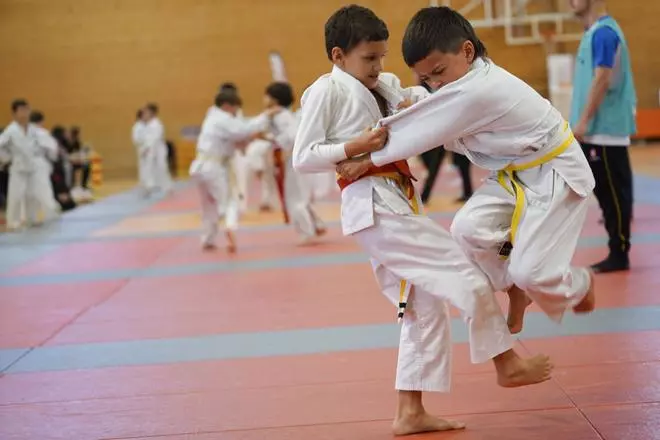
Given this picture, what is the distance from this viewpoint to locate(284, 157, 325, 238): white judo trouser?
850 centimetres

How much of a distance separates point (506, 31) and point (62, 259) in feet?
43.5

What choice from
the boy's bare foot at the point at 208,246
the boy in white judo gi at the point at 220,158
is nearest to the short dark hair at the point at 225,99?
the boy in white judo gi at the point at 220,158

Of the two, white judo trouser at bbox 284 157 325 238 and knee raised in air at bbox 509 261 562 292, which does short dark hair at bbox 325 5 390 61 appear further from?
white judo trouser at bbox 284 157 325 238

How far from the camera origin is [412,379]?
3.09 metres

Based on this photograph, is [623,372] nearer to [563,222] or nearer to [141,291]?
[563,222]

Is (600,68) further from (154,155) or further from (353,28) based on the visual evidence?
(154,155)

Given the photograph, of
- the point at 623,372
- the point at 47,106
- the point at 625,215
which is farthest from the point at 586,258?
the point at 47,106

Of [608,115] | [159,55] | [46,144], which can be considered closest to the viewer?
[608,115]

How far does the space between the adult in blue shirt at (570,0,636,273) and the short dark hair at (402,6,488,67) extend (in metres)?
2.87

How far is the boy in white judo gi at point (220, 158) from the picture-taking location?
8406 mm

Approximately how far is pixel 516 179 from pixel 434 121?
1.20 feet

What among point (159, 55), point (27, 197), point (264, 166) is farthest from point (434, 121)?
point (159, 55)

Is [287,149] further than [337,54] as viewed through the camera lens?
Yes

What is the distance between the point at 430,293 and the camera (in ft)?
9.98
